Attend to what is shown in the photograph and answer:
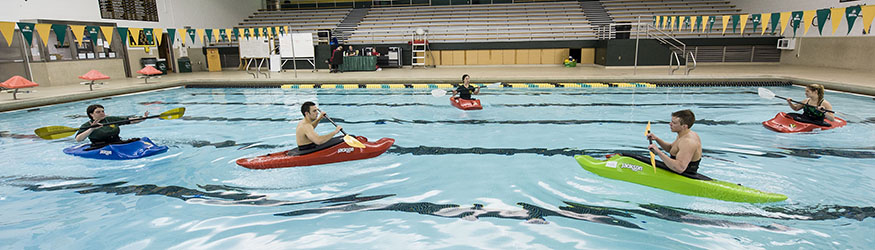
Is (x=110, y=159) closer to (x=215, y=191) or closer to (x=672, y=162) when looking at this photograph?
(x=215, y=191)

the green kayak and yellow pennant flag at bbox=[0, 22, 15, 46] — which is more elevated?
yellow pennant flag at bbox=[0, 22, 15, 46]

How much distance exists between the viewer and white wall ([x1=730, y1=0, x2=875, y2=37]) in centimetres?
1373

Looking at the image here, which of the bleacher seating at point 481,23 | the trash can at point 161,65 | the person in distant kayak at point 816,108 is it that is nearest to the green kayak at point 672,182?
the person in distant kayak at point 816,108

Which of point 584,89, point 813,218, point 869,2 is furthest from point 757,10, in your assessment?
point 813,218

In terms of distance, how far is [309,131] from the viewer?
516cm

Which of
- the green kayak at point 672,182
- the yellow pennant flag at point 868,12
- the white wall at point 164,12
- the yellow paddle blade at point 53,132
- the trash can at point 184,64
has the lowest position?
the green kayak at point 672,182

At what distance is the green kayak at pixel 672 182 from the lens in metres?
3.96

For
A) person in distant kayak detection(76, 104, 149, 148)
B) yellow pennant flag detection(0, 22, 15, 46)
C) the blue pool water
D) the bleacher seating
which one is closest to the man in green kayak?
the blue pool water

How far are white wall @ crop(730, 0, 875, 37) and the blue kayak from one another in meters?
16.0

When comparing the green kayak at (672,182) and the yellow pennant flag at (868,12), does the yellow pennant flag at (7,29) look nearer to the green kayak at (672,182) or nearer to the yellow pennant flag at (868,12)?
the green kayak at (672,182)

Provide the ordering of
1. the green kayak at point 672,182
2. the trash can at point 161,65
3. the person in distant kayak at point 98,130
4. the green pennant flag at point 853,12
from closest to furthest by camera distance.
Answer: the green kayak at point 672,182
the person in distant kayak at point 98,130
the green pennant flag at point 853,12
the trash can at point 161,65

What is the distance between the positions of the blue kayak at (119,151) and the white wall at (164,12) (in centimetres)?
964

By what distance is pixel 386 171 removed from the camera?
17.0 ft

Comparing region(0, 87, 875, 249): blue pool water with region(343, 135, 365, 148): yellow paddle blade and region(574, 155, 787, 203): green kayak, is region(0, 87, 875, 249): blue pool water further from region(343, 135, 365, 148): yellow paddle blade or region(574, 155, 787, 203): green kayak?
region(343, 135, 365, 148): yellow paddle blade
